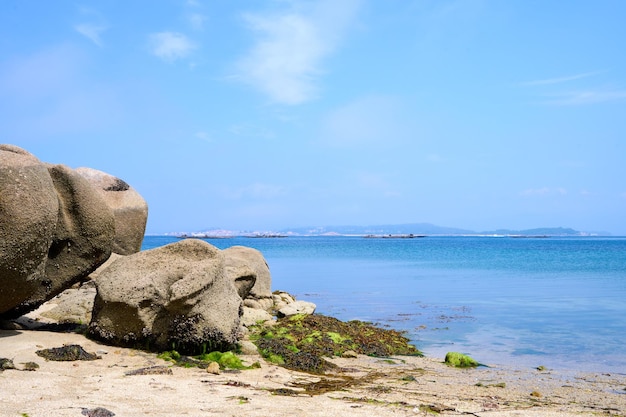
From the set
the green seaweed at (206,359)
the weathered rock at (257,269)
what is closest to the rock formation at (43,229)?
the green seaweed at (206,359)

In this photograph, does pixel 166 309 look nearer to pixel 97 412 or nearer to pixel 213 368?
pixel 213 368

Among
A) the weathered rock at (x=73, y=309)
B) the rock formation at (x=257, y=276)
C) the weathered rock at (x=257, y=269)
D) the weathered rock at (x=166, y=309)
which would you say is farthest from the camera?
the weathered rock at (x=257, y=269)

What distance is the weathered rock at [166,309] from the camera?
10797 mm

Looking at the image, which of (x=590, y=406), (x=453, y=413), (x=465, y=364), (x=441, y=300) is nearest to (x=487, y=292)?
(x=441, y=300)

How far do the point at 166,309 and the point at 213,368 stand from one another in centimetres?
164

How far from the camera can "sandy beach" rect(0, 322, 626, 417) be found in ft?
24.4

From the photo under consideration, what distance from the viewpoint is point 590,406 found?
31.6 ft

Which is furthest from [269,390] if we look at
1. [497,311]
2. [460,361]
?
[497,311]

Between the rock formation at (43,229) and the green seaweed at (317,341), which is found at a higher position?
the rock formation at (43,229)

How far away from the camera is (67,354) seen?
31.9 feet

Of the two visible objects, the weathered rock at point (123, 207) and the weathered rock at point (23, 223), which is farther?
the weathered rock at point (123, 207)

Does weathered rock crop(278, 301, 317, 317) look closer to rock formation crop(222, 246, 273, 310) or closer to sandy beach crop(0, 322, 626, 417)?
rock formation crop(222, 246, 273, 310)

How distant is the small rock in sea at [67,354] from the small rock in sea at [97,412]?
2958mm

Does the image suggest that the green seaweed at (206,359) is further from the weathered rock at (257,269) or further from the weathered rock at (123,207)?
the weathered rock at (257,269)
